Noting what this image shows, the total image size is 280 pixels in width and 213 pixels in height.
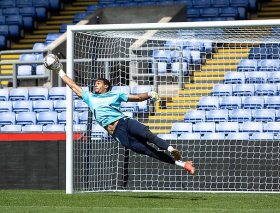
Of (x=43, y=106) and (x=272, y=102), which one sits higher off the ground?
(x=272, y=102)

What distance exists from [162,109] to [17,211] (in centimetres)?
619

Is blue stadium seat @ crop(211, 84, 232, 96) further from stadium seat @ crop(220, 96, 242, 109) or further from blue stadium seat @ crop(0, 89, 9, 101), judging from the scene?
blue stadium seat @ crop(0, 89, 9, 101)

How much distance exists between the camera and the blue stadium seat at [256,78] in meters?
14.0

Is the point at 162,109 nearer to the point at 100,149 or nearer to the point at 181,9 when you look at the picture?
the point at 100,149

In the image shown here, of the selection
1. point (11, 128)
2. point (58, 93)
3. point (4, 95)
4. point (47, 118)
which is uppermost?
point (58, 93)

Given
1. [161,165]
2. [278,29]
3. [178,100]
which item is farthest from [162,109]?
[278,29]

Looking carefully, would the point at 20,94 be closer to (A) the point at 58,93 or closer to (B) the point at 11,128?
(A) the point at 58,93

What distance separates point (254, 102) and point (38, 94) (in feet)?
19.6

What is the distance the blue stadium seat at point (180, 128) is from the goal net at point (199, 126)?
2 centimetres

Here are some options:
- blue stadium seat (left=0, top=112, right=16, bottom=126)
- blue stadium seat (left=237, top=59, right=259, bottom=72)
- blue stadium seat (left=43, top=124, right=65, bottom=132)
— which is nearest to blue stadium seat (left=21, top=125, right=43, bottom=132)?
blue stadium seat (left=43, top=124, right=65, bottom=132)

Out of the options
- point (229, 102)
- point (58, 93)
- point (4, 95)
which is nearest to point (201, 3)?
point (58, 93)

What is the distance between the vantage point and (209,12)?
69.7 ft

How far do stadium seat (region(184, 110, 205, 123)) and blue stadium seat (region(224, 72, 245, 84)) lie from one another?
0.85 meters

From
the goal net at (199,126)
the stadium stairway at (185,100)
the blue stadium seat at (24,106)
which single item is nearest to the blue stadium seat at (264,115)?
the goal net at (199,126)
